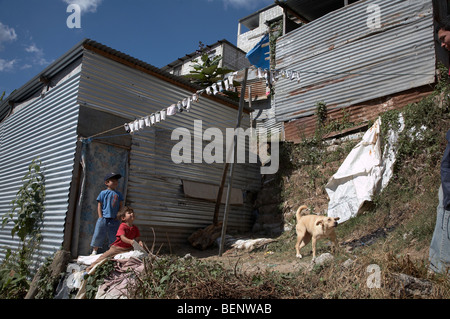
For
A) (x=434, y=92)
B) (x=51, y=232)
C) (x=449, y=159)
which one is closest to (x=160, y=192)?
(x=51, y=232)

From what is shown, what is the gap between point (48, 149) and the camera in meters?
9.00

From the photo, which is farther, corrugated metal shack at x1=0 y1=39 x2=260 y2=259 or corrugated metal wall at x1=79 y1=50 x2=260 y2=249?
corrugated metal wall at x1=79 y1=50 x2=260 y2=249

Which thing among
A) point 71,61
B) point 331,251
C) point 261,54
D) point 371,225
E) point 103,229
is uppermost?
point 261,54

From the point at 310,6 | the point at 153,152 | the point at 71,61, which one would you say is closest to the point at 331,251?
the point at 153,152

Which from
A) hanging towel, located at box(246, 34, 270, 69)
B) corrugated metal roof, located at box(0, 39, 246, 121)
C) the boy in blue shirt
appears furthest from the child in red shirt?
hanging towel, located at box(246, 34, 270, 69)

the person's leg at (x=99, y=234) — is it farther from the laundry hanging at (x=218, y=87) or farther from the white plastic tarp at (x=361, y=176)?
the white plastic tarp at (x=361, y=176)

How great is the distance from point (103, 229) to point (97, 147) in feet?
7.49

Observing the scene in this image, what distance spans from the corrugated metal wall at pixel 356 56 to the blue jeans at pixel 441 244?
22.4ft

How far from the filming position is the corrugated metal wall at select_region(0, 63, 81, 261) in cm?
802

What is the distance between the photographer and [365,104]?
10641 mm

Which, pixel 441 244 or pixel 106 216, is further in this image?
pixel 106 216

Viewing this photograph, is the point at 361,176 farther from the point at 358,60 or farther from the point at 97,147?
the point at 97,147

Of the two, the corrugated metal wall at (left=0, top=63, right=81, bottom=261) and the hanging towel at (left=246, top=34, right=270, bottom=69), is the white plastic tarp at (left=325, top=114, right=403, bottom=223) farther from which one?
the hanging towel at (left=246, top=34, right=270, bottom=69)
